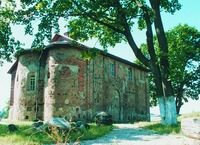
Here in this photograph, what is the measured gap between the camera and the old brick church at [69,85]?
64.3ft

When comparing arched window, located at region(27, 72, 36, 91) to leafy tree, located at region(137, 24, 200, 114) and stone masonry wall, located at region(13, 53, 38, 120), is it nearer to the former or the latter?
stone masonry wall, located at region(13, 53, 38, 120)

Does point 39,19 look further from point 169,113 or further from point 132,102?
point 132,102

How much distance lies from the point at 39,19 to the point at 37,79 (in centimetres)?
934

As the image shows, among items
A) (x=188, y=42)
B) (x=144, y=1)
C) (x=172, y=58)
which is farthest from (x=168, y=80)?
(x=188, y=42)

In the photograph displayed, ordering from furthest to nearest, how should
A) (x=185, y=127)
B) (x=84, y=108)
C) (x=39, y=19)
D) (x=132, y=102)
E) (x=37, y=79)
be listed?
(x=132, y=102) < (x=37, y=79) < (x=84, y=108) < (x=39, y=19) < (x=185, y=127)

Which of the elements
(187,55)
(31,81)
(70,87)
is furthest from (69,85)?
(187,55)

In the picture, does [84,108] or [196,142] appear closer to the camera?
[196,142]

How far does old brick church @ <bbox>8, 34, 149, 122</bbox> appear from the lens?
1961cm

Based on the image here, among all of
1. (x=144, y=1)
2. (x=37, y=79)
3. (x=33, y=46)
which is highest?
(x=144, y=1)

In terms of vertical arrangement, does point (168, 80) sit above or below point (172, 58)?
below

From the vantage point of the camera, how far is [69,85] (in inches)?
778

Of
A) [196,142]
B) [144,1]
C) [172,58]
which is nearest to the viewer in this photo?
[196,142]

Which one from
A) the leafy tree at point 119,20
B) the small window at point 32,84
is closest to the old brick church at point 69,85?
the small window at point 32,84

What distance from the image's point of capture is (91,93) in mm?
20688
